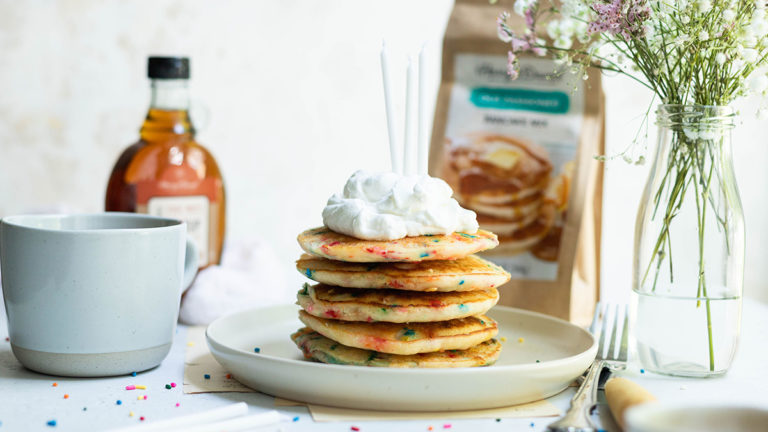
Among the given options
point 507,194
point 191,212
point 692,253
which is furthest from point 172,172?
point 692,253

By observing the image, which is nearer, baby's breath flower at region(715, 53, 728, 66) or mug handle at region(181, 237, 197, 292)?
baby's breath flower at region(715, 53, 728, 66)

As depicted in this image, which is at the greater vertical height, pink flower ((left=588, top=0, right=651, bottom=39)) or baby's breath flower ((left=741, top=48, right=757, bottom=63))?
pink flower ((left=588, top=0, right=651, bottom=39))

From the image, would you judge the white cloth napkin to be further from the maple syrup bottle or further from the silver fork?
the silver fork

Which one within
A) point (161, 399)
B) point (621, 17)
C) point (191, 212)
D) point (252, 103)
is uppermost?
point (621, 17)

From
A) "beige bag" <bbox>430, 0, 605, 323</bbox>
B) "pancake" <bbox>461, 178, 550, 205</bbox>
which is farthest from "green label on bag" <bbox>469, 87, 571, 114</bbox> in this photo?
"pancake" <bbox>461, 178, 550, 205</bbox>

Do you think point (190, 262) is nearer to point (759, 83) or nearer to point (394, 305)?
point (394, 305)

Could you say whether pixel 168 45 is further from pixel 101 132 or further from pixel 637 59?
pixel 637 59
